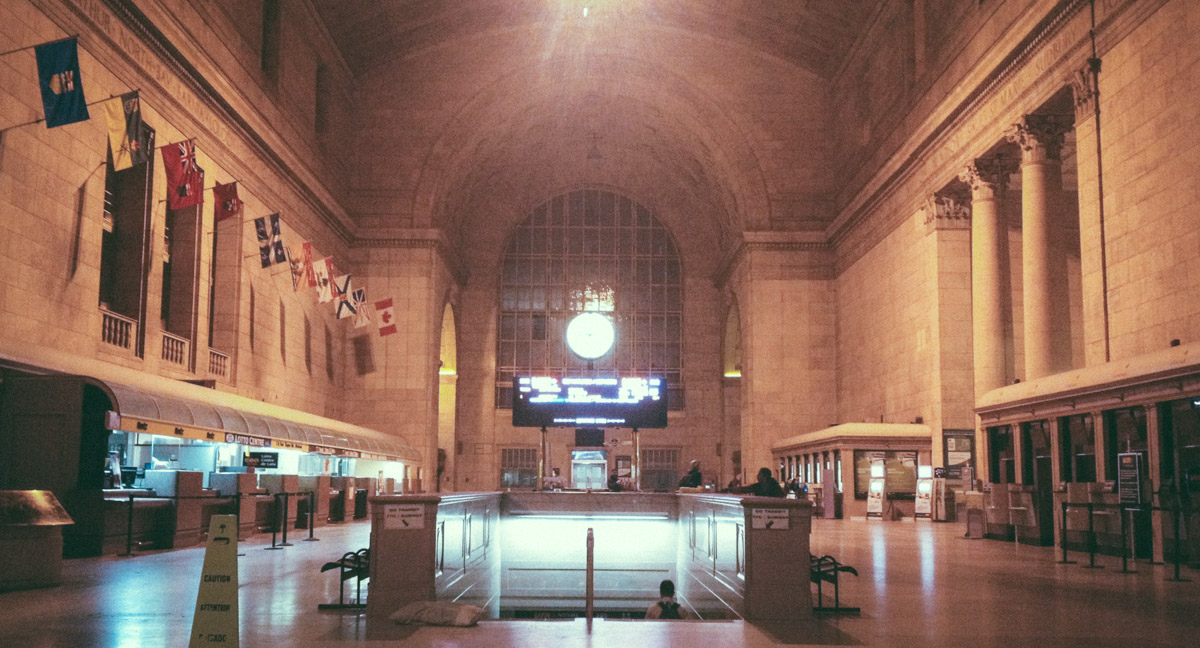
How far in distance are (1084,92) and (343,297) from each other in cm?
1893

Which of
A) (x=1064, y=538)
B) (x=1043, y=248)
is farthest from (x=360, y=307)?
(x=1064, y=538)

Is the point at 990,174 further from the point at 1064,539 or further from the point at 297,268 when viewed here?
the point at 297,268

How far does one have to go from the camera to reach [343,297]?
28.3 metres

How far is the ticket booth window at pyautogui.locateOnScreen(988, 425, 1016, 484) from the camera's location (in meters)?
17.2

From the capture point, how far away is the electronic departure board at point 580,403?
23688mm

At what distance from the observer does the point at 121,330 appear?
18.0m

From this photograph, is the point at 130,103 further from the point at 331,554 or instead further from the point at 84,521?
the point at 331,554

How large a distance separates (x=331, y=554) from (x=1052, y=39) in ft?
50.4

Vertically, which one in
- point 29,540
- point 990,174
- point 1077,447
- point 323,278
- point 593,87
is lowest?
point 29,540

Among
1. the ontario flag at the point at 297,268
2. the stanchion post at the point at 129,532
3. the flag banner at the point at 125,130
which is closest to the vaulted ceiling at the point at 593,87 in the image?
the ontario flag at the point at 297,268

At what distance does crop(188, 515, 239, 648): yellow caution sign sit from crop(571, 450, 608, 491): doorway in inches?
1393

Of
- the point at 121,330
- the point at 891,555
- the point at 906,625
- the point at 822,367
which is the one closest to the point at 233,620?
the point at 906,625

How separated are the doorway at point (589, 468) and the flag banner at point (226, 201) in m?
21.7

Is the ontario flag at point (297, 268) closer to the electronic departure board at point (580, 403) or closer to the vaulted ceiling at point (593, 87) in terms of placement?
the electronic departure board at point (580, 403)
